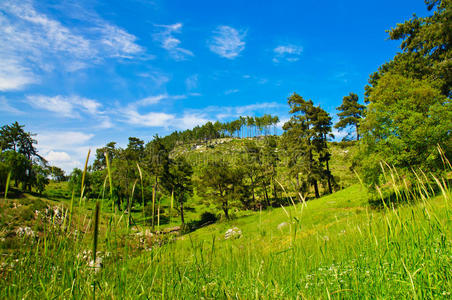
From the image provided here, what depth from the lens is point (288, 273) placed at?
2795 millimetres

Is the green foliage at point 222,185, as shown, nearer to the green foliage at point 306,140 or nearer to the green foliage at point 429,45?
the green foliage at point 306,140

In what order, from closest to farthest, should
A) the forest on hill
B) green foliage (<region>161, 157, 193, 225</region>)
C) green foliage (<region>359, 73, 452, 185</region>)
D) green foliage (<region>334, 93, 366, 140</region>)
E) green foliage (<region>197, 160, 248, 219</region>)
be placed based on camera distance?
the forest on hill, green foliage (<region>359, 73, 452, 185</region>), green foliage (<region>197, 160, 248, 219</region>), green foliage (<region>161, 157, 193, 225</region>), green foliage (<region>334, 93, 366, 140</region>)

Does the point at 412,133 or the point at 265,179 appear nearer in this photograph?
the point at 412,133

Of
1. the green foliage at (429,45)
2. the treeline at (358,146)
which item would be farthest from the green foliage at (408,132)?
the green foliage at (429,45)

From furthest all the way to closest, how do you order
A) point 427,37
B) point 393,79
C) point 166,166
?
point 166,166 → point 393,79 → point 427,37

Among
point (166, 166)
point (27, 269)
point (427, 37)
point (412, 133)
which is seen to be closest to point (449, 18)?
point (427, 37)

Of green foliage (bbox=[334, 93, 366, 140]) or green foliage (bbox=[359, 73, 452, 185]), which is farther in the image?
green foliage (bbox=[334, 93, 366, 140])

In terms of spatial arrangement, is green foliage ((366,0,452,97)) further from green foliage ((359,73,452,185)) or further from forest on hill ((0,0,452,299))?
green foliage ((359,73,452,185))

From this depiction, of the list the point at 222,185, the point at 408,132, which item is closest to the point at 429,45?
the point at 408,132

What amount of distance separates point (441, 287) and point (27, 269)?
4.20 m

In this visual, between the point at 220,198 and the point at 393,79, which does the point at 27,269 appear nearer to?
the point at 393,79

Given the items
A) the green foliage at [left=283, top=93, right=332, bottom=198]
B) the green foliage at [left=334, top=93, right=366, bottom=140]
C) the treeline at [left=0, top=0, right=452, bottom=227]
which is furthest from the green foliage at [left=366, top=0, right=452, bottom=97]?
the green foliage at [left=334, top=93, right=366, bottom=140]

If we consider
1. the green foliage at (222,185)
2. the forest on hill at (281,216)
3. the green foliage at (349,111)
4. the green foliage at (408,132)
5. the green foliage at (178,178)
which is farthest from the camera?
the green foliage at (349,111)

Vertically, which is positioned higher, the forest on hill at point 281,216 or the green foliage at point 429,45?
the green foliage at point 429,45
